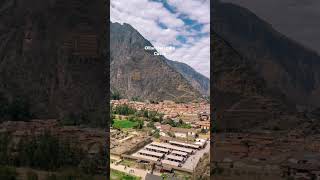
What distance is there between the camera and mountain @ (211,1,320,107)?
26.1 ft

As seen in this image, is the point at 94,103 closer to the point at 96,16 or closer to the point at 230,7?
the point at 96,16

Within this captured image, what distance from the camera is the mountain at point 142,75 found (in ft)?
57.0

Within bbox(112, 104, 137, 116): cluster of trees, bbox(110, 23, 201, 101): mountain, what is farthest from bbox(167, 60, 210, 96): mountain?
bbox(112, 104, 137, 116): cluster of trees

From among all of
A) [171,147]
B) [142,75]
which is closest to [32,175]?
[171,147]

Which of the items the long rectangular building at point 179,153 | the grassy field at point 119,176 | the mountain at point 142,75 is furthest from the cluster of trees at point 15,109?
the mountain at point 142,75

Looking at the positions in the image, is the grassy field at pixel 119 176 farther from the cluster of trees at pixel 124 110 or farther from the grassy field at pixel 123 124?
the cluster of trees at pixel 124 110

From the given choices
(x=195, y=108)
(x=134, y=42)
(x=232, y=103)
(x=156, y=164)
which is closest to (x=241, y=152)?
(x=232, y=103)

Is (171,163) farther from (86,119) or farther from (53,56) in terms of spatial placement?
(53,56)

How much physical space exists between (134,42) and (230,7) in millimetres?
10947

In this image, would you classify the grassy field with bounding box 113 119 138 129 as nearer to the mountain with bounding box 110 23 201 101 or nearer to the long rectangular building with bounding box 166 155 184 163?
the mountain with bounding box 110 23 201 101

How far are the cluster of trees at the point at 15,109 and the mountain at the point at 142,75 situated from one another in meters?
10.2

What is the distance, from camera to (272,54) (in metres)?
8.41

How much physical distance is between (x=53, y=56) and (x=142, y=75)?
10453 mm

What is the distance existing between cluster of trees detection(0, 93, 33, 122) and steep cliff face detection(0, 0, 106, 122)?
9 centimetres
